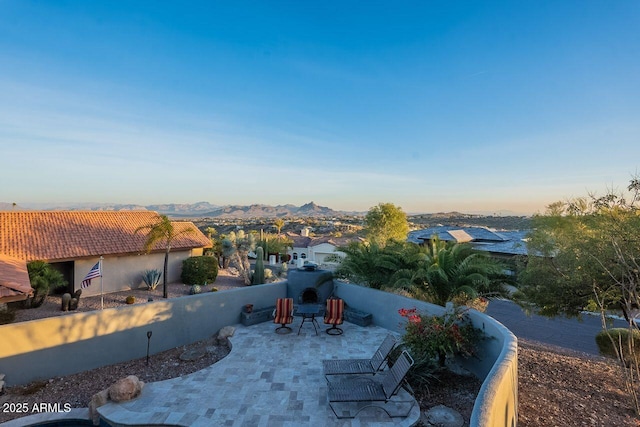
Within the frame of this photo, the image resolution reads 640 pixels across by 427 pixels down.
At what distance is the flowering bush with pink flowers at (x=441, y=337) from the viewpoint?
6719 millimetres

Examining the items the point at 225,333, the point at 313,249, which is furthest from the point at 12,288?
the point at 313,249

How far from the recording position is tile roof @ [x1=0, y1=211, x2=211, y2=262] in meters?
12.8

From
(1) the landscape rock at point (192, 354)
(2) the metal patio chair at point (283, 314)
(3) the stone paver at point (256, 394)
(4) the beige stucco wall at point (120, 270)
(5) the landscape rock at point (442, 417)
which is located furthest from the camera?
(4) the beige stucco wall at point (120, 270)

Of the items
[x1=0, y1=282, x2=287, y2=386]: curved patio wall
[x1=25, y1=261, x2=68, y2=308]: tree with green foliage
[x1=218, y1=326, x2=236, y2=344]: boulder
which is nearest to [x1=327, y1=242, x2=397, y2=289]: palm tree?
[x1=0, y1=282, x2=287, y2=386]: curved patio wall

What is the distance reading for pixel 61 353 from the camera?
747 cm

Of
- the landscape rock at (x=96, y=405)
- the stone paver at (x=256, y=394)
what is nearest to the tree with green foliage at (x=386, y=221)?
the stone paver at (x=256, y=394)

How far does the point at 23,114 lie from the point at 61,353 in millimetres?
12087

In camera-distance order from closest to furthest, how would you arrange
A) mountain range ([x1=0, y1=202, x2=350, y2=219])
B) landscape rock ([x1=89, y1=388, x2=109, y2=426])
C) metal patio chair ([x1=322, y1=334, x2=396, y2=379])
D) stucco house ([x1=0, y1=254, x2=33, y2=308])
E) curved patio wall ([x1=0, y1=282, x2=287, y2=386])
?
landscape rock ([x1=89, y1=388, x2=109, y2=426]) < stucco house ([x1=0, y1=254, x2=33, y2=308]) < metal patio chair ([x1=322, y1=334, x2=396, y2=379]) < curved patio wall ([x1=0, y1=282, x2=287, y2=386]) < mountain range ([x1=0, y1=202, x2=350, y2=219])

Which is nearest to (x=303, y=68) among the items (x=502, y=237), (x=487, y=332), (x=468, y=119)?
(x=468, y=119)

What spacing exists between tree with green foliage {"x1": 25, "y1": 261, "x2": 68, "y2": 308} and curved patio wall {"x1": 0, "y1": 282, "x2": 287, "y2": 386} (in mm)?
5462

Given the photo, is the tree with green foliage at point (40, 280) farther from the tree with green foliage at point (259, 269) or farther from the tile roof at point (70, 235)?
the tree with green foliage at point (259, 269)

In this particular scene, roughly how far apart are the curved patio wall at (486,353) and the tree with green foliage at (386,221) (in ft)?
90.8

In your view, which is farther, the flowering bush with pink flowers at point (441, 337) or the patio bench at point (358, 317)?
the patio bench at point (358, 317)

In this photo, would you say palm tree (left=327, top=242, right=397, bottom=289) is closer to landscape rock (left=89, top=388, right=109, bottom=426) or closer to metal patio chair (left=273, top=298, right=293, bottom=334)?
metal patio chair (left=273, top=298, right=293, bottom=334)
